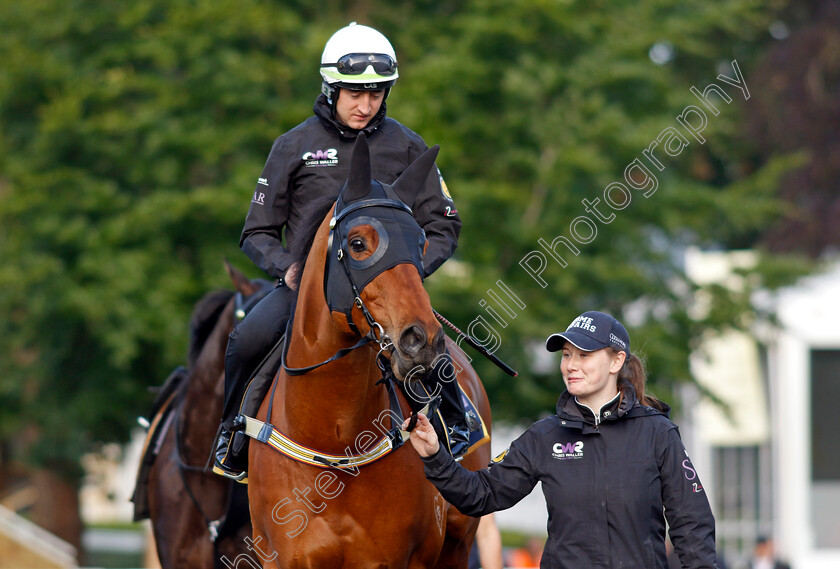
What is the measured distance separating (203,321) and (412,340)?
3.51 meters

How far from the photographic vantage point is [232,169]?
1261 cm

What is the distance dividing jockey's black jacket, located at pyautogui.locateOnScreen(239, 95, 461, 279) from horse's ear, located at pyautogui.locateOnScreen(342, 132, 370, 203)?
29.3 inches

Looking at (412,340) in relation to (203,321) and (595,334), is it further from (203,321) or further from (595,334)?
(203,321)

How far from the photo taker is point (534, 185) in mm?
12906

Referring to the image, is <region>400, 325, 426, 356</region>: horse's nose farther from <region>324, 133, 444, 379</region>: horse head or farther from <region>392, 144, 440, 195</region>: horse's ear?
<region>392, 144, 440, 195</region>: horse's ear

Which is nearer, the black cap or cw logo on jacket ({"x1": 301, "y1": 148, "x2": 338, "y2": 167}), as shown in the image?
the black cap

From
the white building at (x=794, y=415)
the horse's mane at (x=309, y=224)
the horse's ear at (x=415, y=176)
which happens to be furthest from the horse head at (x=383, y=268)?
the white building at (x=794, y=415)

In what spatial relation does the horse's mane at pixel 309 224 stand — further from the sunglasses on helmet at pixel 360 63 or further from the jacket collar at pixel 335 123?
the sunglasses on helmet at pixel 360 63

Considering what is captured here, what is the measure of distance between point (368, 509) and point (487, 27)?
9193mm

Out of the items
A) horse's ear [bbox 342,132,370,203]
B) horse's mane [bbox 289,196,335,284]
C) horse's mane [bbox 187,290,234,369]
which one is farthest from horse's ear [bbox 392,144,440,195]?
horse's mane [bbox 187,290,234,369]

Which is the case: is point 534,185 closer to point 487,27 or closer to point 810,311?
point 487,27

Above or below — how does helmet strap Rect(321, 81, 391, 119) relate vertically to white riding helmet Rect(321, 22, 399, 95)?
below

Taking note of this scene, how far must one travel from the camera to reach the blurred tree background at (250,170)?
39.3ft

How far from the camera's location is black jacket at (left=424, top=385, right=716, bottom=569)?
12.7ft
